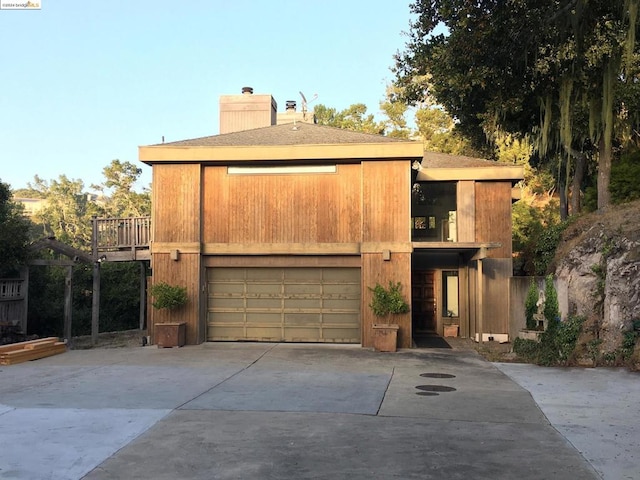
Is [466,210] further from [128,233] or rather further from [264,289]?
[128,233]

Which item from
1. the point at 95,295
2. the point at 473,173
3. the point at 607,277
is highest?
the point at 473,173

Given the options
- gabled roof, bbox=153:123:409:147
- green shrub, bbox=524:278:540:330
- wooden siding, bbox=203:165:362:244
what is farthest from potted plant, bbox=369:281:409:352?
gabled roof, bbox=153:123:409:147

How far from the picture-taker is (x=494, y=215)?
16234 millimetres

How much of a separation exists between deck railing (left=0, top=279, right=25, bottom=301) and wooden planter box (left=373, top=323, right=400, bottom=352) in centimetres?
1012

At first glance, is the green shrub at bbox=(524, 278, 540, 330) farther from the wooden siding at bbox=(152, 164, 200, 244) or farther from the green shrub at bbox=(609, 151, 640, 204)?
the wooden siding at bbox=(152, 164, 200, 244)

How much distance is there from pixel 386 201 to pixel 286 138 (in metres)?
3.45

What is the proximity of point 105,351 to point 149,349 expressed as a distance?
1.15 m

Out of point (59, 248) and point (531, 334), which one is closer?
point (531, 334)

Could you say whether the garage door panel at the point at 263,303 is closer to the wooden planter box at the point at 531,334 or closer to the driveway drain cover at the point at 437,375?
the driveway drain cover at the point at 437,375

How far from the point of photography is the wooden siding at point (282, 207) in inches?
577

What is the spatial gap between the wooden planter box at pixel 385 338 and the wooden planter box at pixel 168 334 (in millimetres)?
4908

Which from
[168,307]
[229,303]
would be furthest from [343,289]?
[168,307]

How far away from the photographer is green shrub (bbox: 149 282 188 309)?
46.6 ft

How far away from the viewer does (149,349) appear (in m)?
14.0
